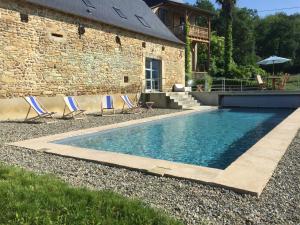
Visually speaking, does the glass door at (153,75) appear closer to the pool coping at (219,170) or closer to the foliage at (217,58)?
the pool coping at (219,170)

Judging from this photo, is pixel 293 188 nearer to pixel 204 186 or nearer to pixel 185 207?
pixel 204 186

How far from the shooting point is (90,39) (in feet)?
48.2

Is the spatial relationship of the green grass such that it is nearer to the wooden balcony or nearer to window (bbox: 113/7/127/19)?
window (bbox: 113/7/127/19)

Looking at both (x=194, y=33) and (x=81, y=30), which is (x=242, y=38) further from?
(x=81, y=30)

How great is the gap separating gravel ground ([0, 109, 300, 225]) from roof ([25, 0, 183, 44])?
885cm

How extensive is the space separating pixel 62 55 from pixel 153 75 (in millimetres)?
7511

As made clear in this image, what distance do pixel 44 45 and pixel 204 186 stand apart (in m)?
10.4

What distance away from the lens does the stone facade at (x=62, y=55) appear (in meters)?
11.5

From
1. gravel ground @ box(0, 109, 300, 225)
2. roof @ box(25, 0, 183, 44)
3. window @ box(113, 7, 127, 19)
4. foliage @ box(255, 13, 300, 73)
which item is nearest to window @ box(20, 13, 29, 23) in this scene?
roof @ box(25, 0, 183, 44)

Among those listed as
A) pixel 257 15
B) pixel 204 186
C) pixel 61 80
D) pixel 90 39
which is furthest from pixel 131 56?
pixel 257 15

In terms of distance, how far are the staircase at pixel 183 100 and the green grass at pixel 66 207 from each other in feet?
45.7

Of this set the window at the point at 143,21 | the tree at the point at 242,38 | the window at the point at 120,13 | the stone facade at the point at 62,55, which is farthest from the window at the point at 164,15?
the tree at the point at 242,38

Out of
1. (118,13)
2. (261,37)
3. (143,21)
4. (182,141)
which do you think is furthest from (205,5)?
(182,141)

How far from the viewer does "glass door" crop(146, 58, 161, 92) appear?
1938cm
